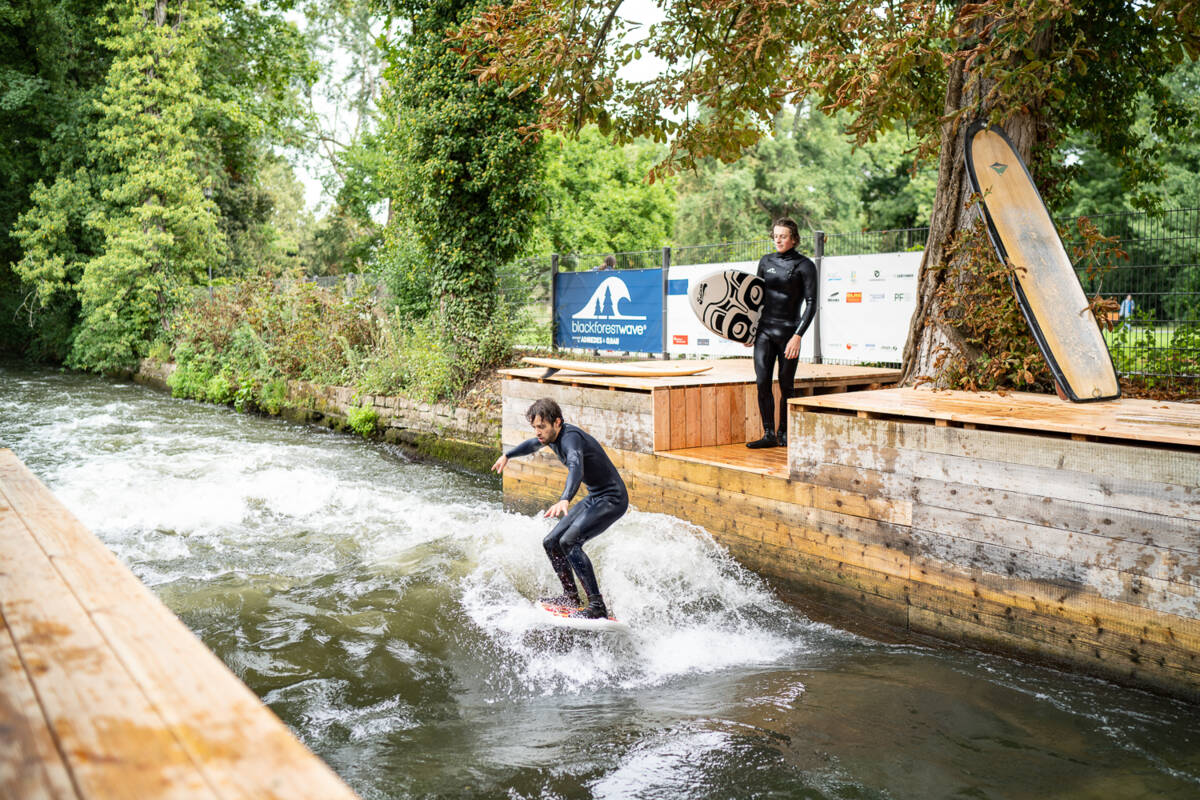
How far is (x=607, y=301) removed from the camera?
1555cm

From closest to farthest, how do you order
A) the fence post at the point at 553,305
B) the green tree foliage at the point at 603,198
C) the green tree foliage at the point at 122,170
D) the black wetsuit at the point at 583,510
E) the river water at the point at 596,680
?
the river water at the point at 596,680 < the black wetsuit at the point at 583,510 < the fence post at the point at 553,305 < the green tree foliage at the point at 122,170 < the green tree foliage at the point at 603,198

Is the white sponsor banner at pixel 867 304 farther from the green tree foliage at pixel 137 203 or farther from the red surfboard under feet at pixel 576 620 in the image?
the green tree foliage at pixel 137 203

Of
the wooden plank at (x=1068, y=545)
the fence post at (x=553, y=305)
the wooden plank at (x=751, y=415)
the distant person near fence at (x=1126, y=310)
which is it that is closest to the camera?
the wooden plank at (x=1068, y=545)

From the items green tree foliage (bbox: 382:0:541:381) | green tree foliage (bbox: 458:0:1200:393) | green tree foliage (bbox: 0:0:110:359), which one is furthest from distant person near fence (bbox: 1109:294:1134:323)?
green tree foliage (bbox: 0:0:110:359)

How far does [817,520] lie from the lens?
21.9 ft

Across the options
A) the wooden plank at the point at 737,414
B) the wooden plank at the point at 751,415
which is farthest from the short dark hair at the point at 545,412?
the wooden plank at the point at 751,415

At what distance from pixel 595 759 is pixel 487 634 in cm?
213

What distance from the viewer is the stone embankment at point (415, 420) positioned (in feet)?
43.0

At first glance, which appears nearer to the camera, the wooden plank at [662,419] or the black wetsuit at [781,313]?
the black wetsuit at [781,313]

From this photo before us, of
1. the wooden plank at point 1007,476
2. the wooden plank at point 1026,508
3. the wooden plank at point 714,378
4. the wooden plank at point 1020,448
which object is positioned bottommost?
the wooden plank at point 1026,508

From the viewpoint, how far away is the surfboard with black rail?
712cm

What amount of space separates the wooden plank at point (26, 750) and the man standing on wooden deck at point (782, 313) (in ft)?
21.7

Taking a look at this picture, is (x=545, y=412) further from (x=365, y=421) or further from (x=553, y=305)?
(x=553, y=305)

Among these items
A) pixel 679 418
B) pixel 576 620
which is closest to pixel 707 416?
pixel 679 418
